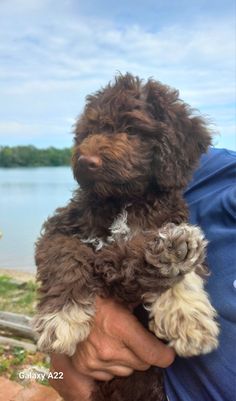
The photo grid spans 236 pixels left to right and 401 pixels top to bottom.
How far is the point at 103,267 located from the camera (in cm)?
214

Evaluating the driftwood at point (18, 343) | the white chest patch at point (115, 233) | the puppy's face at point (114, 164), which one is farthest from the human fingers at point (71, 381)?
the driftwood at point (18, 343)

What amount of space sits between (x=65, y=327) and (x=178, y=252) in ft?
1.79

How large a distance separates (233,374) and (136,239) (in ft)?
2.10

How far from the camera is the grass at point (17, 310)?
15.4 ft

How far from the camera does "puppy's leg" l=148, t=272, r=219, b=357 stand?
201cm

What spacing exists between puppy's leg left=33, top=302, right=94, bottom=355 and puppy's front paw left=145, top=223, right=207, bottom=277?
1.17ft

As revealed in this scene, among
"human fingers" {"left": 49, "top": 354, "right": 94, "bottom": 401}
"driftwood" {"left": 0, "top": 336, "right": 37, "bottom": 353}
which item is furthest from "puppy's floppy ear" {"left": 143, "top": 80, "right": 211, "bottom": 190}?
"driftwood" {"left": 0, "top": 336, "right": 37, "bottom": 353}

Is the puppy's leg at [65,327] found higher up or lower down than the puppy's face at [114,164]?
lower down

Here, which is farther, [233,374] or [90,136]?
[90,136]

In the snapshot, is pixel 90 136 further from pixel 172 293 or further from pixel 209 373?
pixel 209 373

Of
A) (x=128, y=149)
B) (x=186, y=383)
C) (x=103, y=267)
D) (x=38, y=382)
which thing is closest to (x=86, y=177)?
(x=128, y=149)

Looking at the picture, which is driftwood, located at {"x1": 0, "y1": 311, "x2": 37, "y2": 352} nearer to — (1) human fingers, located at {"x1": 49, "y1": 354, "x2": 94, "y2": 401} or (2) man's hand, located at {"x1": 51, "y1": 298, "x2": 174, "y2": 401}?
(1) human fingers, located at {"x1": 49, "y1": 354, "x2": 94, "y2": 401}

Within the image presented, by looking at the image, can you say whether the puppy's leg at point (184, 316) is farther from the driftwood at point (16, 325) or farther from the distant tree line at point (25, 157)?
the distant tree line at point (25, 157)

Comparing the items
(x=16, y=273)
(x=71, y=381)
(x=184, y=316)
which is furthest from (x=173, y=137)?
(x=16, y=273)
